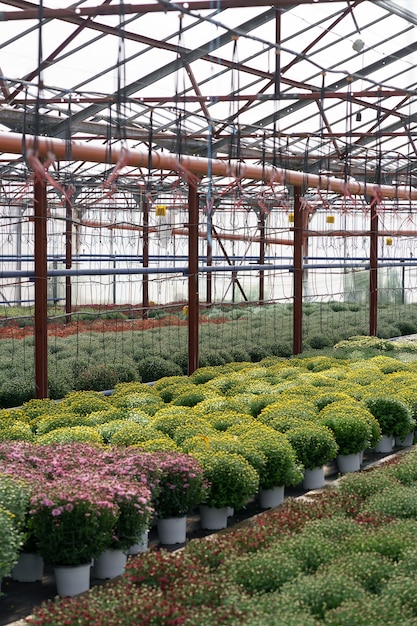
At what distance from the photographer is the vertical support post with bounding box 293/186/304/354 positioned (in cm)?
1834

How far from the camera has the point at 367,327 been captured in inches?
863

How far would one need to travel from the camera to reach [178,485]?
7359 millimetres

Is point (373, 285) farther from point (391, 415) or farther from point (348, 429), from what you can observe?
point (348, 429)

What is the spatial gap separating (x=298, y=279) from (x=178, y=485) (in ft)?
38.7

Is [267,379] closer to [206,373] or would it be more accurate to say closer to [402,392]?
[206,373]

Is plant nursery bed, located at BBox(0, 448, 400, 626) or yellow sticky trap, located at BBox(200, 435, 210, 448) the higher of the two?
yellow sticky trap, located at BBox(200, 435, 210, 448)

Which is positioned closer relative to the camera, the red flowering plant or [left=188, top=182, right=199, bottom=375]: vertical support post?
the red flowering plant

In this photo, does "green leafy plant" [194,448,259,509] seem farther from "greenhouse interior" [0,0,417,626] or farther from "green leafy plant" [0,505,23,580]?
"green leafy plant" [0,505,23,580]

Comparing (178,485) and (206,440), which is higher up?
(206,440)

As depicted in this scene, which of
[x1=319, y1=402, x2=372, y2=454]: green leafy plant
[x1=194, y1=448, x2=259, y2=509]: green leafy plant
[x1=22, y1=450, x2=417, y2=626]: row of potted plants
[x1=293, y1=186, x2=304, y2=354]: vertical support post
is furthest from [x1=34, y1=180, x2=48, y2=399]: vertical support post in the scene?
[x1=293, y1=186, x2=304, y2=354]: vertical support post

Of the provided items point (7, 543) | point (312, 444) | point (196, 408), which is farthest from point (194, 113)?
point (7, 543)

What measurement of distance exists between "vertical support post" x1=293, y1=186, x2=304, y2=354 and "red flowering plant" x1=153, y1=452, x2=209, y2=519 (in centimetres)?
Result: 1103

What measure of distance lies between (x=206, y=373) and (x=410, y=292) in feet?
66.5

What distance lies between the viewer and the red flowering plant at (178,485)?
7.34m
